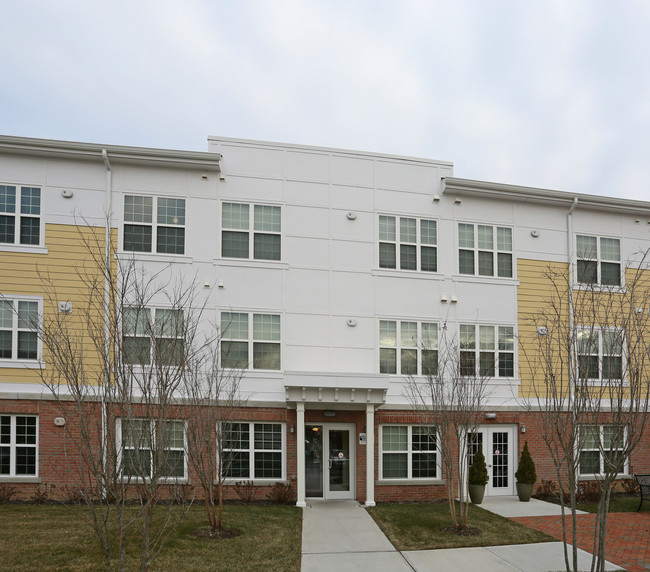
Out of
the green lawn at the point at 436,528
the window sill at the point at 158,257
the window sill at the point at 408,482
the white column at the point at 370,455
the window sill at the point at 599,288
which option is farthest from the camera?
the window sill at the point at 408,482

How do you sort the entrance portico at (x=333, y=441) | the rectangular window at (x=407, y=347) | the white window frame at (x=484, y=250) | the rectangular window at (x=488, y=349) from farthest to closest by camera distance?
the white window frame at (x=484, y=250), the rectangular window at (x=488, y=349), the rectangular window at (x=407, y=347), the entrance portico at (x=333, y=441)

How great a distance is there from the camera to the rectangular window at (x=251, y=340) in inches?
599

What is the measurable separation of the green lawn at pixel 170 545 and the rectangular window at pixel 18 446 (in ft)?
4.61

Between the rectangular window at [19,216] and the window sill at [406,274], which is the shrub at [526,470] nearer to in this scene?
the window sill at [406,274]

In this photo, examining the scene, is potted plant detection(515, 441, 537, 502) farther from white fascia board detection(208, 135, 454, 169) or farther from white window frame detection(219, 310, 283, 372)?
white fascia board detection(208, 135, 454, 169)

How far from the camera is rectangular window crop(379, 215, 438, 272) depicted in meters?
16.5

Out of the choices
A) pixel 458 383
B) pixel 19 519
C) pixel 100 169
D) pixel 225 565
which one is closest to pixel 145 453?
pixel 225 565

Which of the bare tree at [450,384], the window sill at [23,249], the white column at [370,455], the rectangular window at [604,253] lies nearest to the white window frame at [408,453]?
the bare tree at [450,384]

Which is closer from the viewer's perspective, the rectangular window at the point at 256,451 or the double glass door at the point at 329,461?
the rectangular window at the point at 256,451

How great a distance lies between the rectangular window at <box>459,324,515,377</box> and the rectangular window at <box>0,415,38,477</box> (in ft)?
38.1

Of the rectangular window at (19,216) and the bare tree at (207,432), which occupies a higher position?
the rectangular window at (19,216)

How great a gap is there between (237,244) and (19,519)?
819 cm

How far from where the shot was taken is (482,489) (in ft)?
49.8

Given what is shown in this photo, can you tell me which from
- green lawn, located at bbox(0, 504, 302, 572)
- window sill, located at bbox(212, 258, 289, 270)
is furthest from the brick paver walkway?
window sill, located at bbox(212, 258, 289, 270)
